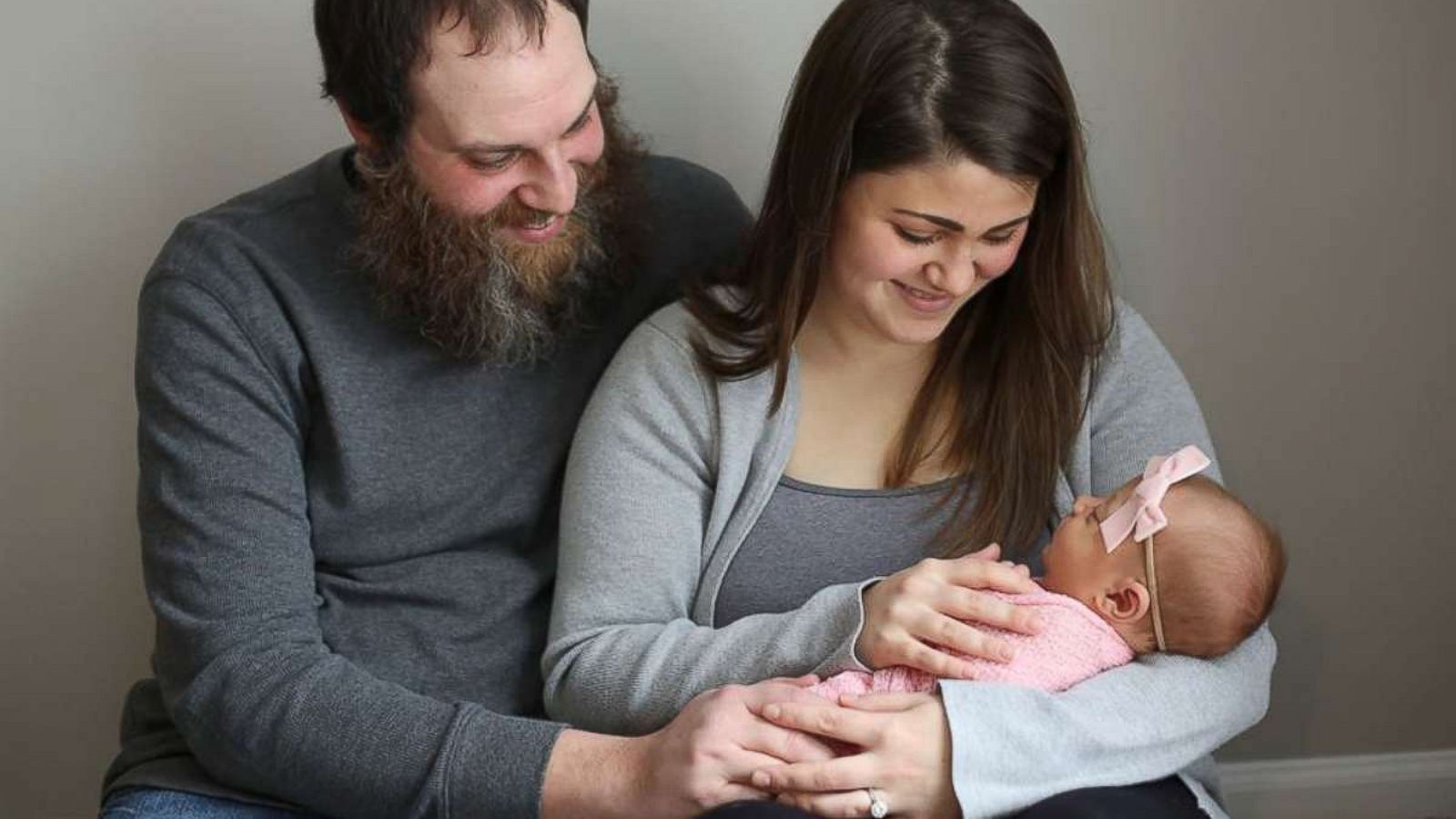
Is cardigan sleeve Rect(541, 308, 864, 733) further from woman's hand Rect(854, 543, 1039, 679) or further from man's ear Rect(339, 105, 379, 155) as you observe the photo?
man's ear Rect(339, 105, 379, 155)

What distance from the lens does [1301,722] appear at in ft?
8.91

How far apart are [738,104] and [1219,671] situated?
102 cm

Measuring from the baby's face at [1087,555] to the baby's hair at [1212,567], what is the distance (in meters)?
0.04

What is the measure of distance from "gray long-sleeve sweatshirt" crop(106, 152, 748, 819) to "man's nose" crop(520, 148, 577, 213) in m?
0.20

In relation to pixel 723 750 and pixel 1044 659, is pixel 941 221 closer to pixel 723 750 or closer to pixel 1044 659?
pixel 1044 659

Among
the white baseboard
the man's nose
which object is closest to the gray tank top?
the man's nose

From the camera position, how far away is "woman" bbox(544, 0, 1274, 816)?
179cm

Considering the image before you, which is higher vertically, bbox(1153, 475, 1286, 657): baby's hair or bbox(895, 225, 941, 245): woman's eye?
bbox(895, 225, 941, 245): woman's eye

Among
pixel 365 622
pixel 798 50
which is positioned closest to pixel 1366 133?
pixel 798 50

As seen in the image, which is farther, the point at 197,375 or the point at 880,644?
the point at 197,375

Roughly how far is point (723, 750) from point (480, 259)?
63cm

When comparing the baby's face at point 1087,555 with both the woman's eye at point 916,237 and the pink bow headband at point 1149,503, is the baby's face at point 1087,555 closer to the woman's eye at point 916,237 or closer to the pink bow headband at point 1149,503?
the pink bow headband at point 1149,503

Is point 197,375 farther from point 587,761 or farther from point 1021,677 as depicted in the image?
A: point 1021,677

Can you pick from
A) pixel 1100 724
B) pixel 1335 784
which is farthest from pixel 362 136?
pixel 1335 784
